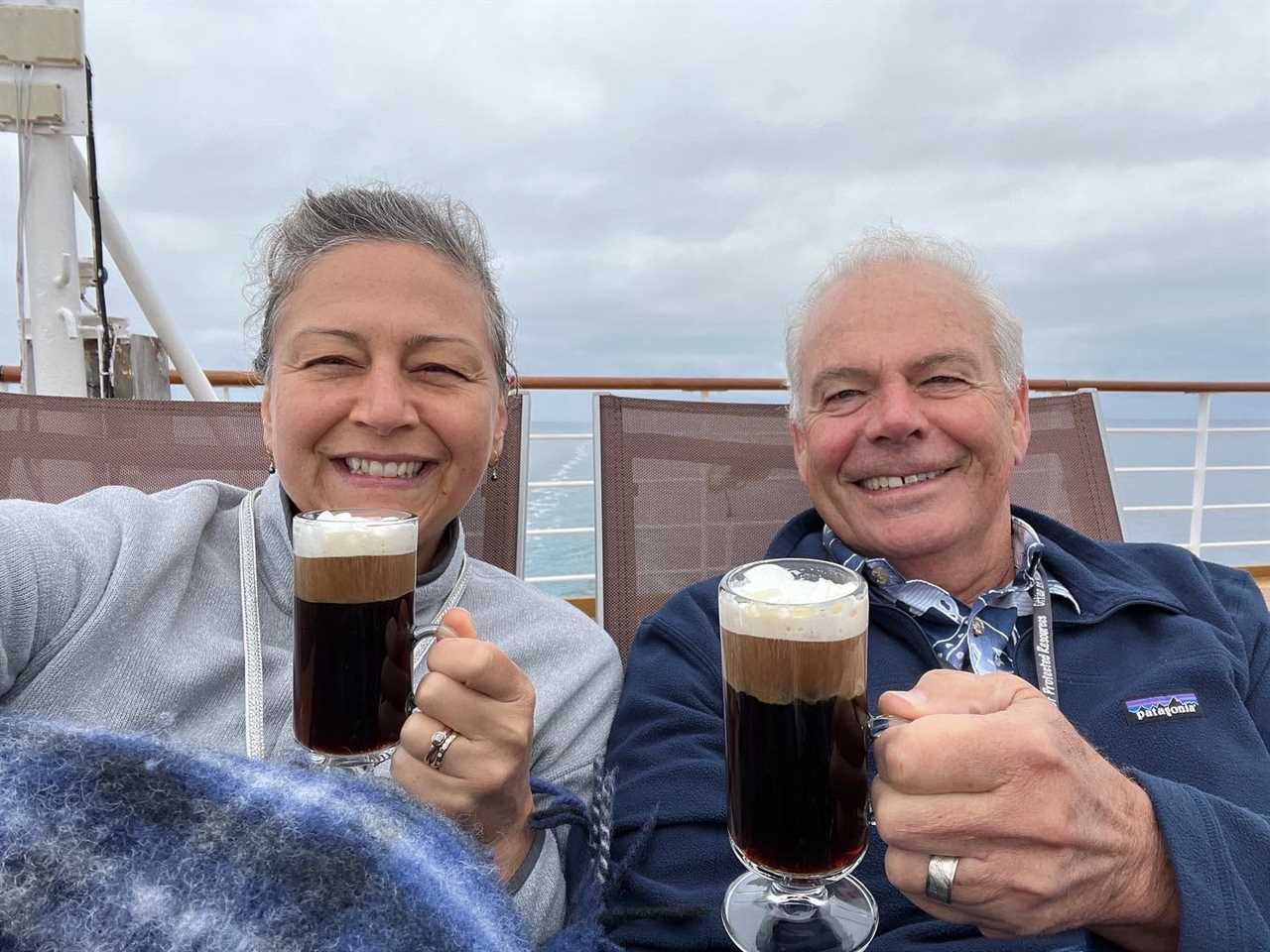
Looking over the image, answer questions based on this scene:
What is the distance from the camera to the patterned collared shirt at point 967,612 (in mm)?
1532

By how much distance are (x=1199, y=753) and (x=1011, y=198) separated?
2060 cm

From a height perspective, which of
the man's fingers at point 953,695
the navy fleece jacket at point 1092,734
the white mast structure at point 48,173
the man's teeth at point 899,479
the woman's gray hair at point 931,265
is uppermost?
the white mast structure at point 48,173

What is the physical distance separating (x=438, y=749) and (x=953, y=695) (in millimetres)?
624

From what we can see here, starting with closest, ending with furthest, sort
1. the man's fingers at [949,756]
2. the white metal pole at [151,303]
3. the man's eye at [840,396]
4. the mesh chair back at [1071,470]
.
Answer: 1. the man's fingers at [949,756]
2. the man's eye at [840,396]
3. the mesh chair back at [1071,470]
4. the white metal pole at [151,303]

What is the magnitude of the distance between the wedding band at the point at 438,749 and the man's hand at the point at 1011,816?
0.51m

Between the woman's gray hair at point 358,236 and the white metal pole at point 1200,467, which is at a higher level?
the woman's gray hair at point 358,236

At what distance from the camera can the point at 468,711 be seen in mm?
925

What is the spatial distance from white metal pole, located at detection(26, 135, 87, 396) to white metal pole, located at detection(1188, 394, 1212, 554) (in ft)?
18.3

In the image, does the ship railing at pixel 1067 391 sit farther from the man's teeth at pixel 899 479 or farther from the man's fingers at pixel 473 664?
the man's fingers at pixel 473 664

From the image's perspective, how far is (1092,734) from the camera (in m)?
1.36

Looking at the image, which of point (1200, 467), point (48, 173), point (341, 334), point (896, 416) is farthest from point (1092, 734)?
point (1200, 467)

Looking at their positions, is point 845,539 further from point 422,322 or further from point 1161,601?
point 422,322

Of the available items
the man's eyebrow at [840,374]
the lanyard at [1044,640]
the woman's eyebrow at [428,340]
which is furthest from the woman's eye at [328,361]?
the lanyard at [1044,640]

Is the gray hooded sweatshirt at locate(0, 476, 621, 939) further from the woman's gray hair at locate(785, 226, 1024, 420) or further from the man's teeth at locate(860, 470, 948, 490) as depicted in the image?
the woman's gray hair at locate(785, 226, 1024, 420)
